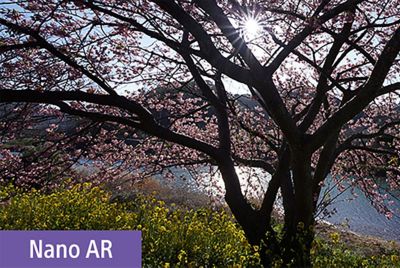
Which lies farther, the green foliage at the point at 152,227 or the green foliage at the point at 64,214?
the green foliage at the point at 64,214

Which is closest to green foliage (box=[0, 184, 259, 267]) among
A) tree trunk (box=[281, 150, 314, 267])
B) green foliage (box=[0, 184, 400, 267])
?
green foliage (box=[0, 184, 400, 267])

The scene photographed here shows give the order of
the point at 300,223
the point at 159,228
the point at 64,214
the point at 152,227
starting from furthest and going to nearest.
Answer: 1. the point at 64,214
2. the point at 152,227
3. the point at 159,228
4. the point at 300,223

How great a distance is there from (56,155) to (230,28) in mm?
2121

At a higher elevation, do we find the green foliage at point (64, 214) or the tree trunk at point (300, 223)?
the green foliage at point (64, 214)

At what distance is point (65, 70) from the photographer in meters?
4.32

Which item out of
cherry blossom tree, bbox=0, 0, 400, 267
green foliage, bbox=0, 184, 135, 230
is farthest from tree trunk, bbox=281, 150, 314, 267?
green foliage, bbox=0, 184, 135, 230

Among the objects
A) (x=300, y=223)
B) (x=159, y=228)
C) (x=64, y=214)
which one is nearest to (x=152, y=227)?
→ (x=159, y=228)

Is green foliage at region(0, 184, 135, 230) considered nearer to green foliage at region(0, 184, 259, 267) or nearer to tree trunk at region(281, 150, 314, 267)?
green foliage at region(0, 184, 259, 267)

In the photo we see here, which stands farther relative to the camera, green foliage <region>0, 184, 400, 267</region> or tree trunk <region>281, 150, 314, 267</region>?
green foliage <region>0, 184, 400, 267</region>

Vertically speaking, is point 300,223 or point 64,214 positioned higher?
point 64,214

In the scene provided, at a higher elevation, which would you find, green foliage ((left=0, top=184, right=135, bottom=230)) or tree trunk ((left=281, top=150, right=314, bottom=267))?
green foliage ((left=0, top=184, right=135, bottom=230))

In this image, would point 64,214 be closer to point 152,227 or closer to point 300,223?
point 152,227

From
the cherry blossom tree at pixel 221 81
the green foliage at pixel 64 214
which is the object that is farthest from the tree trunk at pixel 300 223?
the green foliage at pixel 64 214

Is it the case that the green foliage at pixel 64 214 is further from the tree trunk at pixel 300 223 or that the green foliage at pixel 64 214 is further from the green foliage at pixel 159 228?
the tree trunk at pixel 300 223
